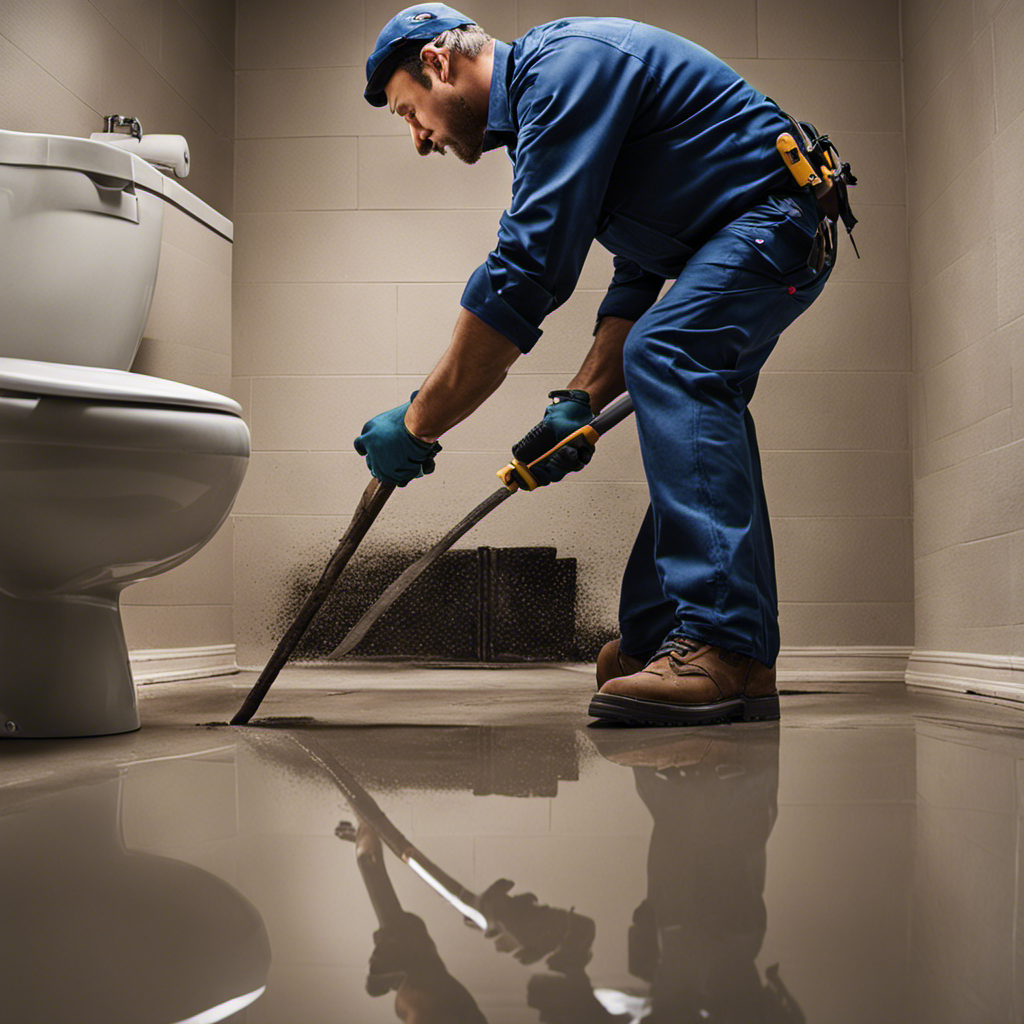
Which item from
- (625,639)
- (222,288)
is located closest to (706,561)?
(625,639)

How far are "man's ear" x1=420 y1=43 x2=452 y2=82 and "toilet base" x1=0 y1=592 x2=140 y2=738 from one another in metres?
0.90

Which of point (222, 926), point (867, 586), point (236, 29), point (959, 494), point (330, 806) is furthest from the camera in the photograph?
point (236, 29)

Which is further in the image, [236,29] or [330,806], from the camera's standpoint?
[236,29]

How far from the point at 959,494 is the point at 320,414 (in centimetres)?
162

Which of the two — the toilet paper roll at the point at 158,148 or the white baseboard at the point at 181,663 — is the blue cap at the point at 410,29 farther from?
the white baseboard at the point at 181,663

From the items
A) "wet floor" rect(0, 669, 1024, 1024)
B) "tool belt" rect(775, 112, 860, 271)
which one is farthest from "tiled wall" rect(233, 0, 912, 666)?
"wet floor" rect(0, 669, 1024, 1024)

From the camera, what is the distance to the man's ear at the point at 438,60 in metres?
1.39

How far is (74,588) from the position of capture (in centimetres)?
128

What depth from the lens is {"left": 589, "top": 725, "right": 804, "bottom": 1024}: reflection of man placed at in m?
0.39

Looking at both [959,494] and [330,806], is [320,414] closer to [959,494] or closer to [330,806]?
[959,494]

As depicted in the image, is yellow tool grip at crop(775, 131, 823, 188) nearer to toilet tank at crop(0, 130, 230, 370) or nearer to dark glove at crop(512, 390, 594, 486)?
dark glove at crop(512, 390, 594, 486)

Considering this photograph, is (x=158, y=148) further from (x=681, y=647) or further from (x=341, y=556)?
(x=681, y=647)

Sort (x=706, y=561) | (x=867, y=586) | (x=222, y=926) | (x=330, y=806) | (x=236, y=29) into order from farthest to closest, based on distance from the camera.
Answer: (x=236, y=29)
(x=867, y=586)
(x=706, y=561)
(x=330, y=806)
(x=222, y=926)

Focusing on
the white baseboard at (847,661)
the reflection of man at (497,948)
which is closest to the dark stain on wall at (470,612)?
the white baseboard at (847,661)
